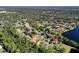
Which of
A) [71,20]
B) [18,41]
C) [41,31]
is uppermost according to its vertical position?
[71,20]

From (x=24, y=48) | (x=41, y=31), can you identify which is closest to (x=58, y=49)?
(x=41, y=31)

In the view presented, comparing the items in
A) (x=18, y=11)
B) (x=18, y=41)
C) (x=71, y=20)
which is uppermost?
(x=18, y=11)

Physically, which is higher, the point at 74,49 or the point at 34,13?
the point at 34,13

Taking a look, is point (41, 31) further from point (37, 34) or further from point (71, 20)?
point (71, 20)

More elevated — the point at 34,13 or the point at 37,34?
the point at 34,13

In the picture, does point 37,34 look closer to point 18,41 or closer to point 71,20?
point 18,41
